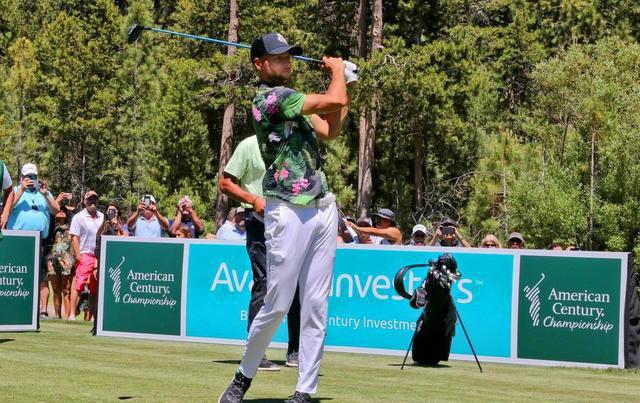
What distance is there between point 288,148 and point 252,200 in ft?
6.95

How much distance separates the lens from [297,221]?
23.4 feet

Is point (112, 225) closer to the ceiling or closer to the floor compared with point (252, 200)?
closer to the floor

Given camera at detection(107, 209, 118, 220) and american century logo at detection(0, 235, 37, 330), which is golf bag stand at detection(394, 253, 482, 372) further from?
camera at detection(107, 209, 118, 220)

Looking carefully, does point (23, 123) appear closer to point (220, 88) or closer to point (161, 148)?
point (161, 148)

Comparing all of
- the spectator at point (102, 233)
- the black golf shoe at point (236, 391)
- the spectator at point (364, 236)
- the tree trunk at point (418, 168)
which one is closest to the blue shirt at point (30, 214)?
the spectator at point (102, 233)

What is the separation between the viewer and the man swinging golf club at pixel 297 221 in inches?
281

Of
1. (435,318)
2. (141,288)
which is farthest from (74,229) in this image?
(435,318)

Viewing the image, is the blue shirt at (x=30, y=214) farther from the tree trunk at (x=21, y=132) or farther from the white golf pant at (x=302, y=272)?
the tree trunk at (x=21, y=132)

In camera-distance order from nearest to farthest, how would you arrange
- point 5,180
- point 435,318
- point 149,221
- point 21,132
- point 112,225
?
point 435,318 → point 5,180 → point 149,221 → point 112,225 → point 21,132

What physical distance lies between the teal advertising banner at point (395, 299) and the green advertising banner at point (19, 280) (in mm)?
790

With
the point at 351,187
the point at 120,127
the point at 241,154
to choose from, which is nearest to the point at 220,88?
the point at 351,187

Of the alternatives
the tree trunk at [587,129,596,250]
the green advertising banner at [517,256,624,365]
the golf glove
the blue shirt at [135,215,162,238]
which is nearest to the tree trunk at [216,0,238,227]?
the tree trunk at [587,129,596,250]

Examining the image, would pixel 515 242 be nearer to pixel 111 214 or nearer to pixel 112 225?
pixel 112 225

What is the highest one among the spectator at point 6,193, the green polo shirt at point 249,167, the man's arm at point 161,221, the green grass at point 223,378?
the green polo shirt at point 249,167
